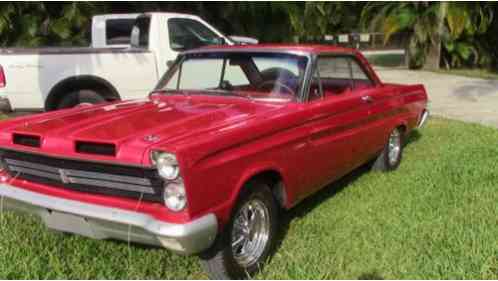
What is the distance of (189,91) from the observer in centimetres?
443

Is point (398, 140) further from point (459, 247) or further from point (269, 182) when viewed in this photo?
point (269, 182)

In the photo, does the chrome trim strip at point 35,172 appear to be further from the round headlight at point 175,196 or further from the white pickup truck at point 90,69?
the white pickup truck at point 90,69

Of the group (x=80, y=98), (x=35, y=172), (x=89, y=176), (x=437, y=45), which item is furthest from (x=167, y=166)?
(x=437, y=45)

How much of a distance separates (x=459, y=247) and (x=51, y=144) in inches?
116

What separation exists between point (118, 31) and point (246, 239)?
7.07m

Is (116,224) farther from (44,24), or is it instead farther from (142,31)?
(44,24)

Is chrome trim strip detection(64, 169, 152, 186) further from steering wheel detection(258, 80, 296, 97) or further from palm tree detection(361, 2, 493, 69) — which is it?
palm tree detection(361, 2, 493, 69)

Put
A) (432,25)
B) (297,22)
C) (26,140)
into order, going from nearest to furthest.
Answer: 1. (26,140)
2. (432,25)
3. (297,22)

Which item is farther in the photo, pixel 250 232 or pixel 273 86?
pixel 273 86

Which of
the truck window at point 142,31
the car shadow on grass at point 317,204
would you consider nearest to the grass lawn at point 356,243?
the car shadow on grass at point 317,204

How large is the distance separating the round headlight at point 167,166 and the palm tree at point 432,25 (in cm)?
1577

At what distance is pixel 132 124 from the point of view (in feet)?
11.0

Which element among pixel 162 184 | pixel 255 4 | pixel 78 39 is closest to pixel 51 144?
A: pixel 162 184

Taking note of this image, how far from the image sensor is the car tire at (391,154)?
5.70m
